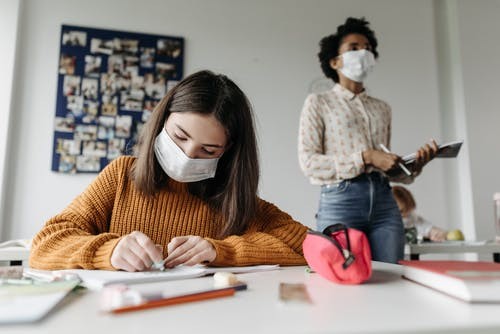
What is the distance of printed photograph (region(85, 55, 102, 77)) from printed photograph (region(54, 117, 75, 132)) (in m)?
0.31

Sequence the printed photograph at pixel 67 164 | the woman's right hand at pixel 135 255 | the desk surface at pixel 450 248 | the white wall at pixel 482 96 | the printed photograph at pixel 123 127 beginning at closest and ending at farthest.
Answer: the woman's right hand at pixel 135 255 < the desk surface at pixel 450 248 < the printed photograph at pixel 67 164 < the printed photograph at pixel 123 127 < the white wall at pixel 482 96

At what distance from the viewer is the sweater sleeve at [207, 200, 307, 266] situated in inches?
27.5

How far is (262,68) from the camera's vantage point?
2639 mm

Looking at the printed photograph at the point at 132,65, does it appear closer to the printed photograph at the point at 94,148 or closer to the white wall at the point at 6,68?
the printed photograph at the point at 94,148

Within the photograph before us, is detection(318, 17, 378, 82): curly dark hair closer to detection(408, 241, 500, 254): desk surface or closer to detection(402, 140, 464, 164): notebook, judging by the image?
detection(402, 140, 464, 164): notebook

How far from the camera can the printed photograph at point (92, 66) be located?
241cm

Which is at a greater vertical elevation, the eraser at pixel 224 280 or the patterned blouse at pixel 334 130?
the patterned blouse at pixel 334 130

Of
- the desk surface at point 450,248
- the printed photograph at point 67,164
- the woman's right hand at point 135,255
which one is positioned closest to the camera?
the woman's right hand at point 135,255

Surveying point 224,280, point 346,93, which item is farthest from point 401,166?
point 224,280

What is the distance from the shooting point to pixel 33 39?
236 cm

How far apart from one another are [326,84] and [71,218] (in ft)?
7.31

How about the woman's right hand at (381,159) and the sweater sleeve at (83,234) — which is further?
the woman's right hand at (381,159)

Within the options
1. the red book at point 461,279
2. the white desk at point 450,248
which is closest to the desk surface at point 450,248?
the white desk at point 450,248

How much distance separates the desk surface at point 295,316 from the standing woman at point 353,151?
0.77 m
